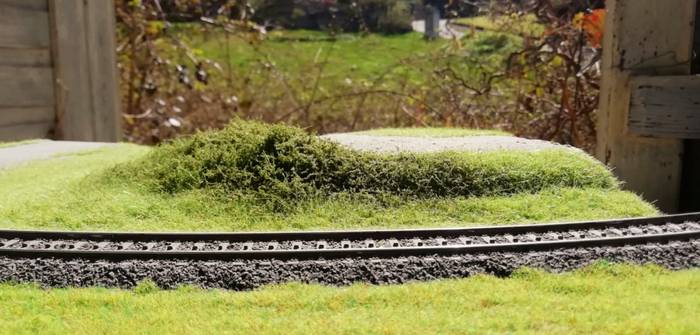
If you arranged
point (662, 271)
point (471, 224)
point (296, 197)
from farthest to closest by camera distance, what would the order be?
point (296, 197), point (471, 224), point (662, 271)

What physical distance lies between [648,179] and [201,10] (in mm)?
9904

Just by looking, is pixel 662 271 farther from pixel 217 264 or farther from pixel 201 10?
pixel 201 10

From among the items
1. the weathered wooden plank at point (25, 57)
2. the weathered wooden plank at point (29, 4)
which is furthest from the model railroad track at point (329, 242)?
the weathered wooden plank at point (29, 4)

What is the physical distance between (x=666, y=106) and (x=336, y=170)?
10.5ft

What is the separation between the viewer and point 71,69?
10.0 m

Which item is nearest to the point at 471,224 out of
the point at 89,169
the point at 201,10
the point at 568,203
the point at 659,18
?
the point at 568,203

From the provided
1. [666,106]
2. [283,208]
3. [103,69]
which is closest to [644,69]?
[666,106]

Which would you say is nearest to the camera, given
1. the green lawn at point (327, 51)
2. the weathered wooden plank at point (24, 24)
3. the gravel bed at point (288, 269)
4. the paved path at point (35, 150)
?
the gravel bed at point (288, 269)

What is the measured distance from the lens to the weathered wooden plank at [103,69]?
10.6 meters

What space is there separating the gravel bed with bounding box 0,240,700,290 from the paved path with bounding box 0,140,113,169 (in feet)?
11.8

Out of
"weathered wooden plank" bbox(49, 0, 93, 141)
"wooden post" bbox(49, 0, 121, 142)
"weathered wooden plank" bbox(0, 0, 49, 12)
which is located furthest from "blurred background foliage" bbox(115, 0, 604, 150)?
"weathered wooden plank" bbox(0, 0, 49, 12)

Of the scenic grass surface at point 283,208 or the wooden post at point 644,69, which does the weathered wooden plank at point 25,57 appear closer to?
the scenic grass surface at point 283,208

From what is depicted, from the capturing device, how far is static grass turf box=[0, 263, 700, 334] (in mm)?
2996

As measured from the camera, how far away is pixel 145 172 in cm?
573
